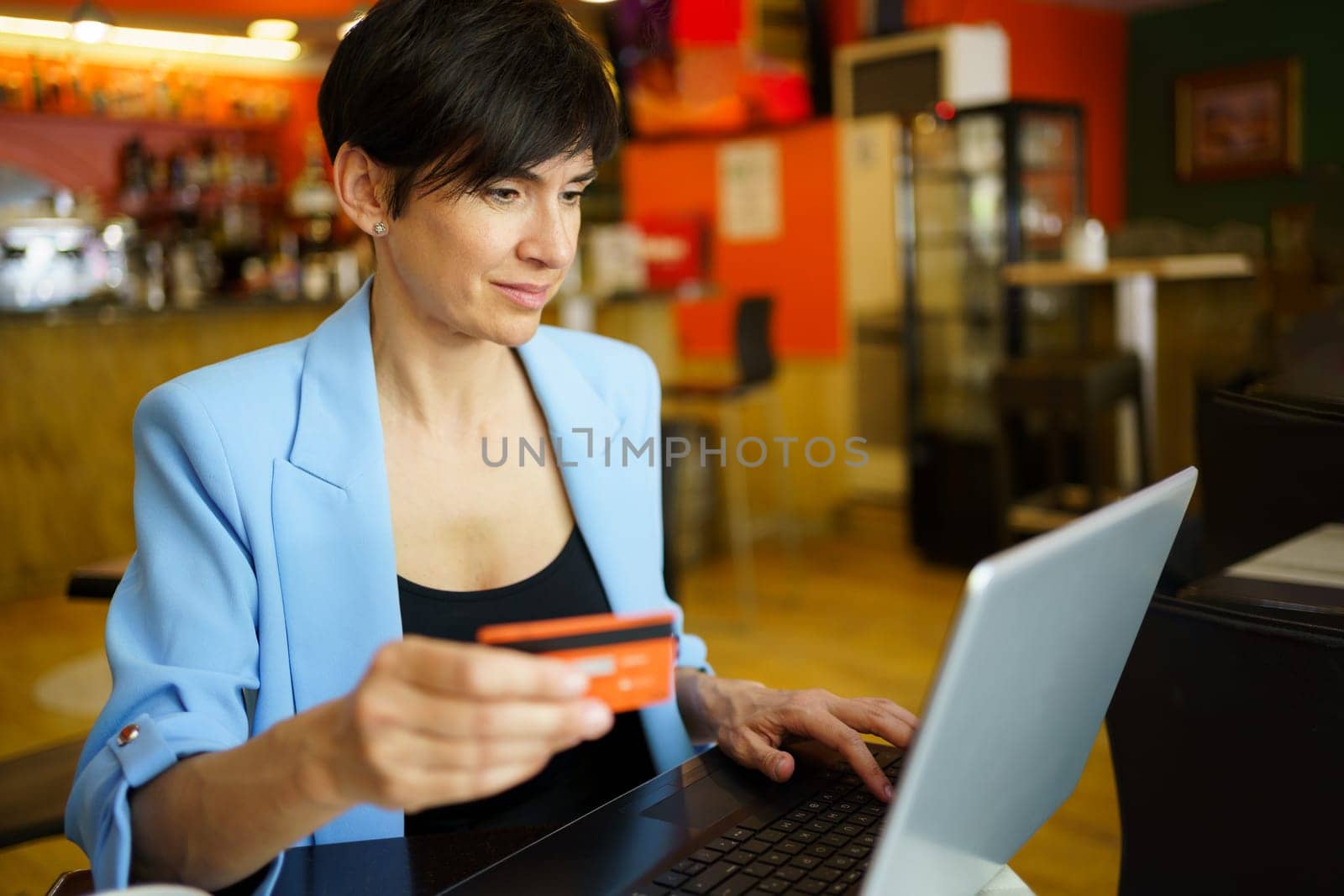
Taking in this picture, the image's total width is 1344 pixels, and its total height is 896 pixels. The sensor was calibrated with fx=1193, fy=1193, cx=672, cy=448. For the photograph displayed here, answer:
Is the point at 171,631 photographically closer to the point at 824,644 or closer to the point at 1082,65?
the point at 824,644

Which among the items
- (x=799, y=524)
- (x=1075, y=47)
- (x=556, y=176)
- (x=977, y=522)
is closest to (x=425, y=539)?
(x=556, y=176)

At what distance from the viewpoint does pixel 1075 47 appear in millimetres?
8133

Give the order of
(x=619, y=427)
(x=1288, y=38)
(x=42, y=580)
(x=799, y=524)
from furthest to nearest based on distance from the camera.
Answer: (x=1288, y=38) → (x=799, y=524) → (x=42, y=580) → (x=619, y=427)

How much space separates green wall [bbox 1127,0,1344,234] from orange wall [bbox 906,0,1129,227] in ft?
0.33

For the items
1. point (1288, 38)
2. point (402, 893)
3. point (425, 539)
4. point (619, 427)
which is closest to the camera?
point (402, 893)

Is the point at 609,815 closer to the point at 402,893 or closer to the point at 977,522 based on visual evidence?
the point at 402,893

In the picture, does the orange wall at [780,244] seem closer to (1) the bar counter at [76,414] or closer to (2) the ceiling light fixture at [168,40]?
(2) the ceiling light fixture at [168,40]

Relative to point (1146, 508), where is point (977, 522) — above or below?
below

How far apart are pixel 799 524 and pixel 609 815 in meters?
5.00

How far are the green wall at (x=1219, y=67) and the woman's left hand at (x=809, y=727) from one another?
7360 mm

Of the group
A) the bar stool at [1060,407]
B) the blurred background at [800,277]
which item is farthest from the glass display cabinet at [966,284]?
the bar stool at [1060,407]

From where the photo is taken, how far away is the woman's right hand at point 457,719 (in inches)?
21.5

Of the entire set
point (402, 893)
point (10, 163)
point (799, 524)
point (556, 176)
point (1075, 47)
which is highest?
point (1075, 47)

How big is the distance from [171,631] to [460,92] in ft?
1.65
